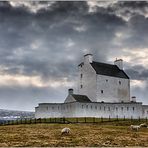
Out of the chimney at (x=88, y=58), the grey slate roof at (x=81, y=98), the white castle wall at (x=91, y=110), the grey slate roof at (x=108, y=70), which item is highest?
the chimney at (x=88, y=58)

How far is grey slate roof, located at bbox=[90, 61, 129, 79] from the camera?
90.8 m

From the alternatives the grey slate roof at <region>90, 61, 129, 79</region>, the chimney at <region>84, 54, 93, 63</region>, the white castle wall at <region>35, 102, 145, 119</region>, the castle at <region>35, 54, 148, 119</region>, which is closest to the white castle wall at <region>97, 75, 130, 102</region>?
the castle at <region>35, 54, 148, 119</region>

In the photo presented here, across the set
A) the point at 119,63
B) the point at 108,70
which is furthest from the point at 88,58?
→ the point at 119,63

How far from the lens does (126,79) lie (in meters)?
96.5

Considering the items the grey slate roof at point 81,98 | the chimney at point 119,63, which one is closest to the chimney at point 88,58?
the grey slate roof at point 81,98

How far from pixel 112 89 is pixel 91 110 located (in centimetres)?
1284

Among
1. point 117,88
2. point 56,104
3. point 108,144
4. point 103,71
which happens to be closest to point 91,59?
point 103,71

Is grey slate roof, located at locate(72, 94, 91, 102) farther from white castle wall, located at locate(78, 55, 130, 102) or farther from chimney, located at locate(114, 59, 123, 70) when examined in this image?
chimney, located at locate(114, 59, 123, 70)

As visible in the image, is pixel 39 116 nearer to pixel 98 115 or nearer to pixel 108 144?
pixel 98 115

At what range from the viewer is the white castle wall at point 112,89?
88938 mm

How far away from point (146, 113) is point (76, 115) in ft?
66.0

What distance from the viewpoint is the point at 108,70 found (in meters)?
94.4

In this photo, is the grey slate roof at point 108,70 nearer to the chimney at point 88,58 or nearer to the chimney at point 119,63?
the chimney at point 88,58

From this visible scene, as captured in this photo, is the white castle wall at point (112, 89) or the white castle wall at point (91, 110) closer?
the white castle wall at point (91, 110)
